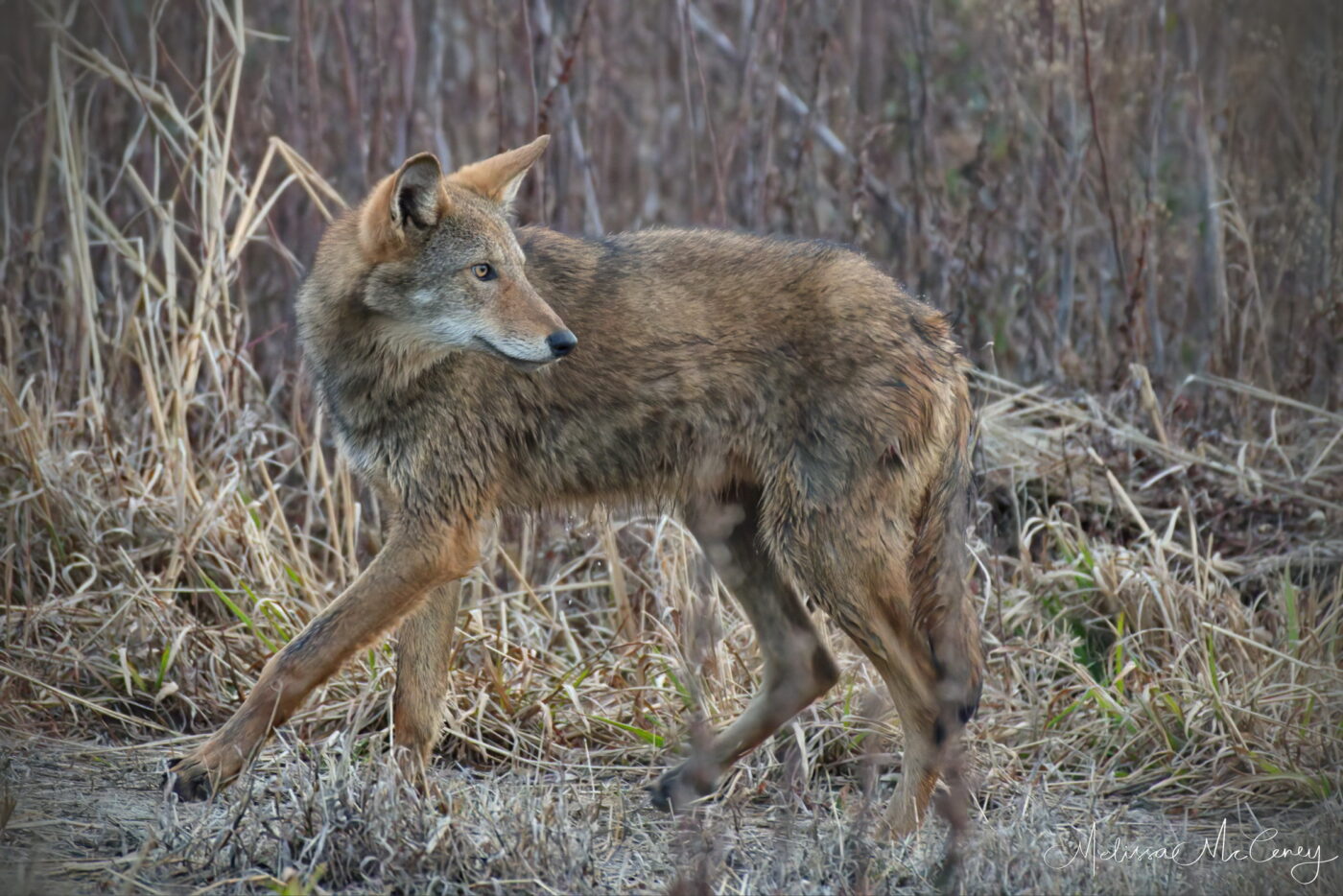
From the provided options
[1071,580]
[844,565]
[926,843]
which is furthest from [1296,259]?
[926,843]

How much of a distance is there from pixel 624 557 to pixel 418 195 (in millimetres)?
2477

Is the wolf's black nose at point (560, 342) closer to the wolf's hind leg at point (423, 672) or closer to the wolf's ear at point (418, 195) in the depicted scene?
the wolf's ear at point (418, 195)

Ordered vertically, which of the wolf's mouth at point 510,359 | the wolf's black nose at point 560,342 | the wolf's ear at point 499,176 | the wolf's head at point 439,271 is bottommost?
the wolf's mouth at point 510,359

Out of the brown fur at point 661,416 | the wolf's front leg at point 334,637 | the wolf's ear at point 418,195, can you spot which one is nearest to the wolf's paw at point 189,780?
the wolf's front leg at point 334,637

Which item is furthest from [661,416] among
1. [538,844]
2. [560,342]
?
[538,844]

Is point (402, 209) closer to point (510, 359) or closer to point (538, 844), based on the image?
point (510, 359)

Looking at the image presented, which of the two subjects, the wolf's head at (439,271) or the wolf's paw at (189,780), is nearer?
the wolf's paw at (189,780)

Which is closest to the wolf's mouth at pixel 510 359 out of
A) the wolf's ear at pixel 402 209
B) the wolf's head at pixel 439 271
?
the wolf's head at pixel 439 271

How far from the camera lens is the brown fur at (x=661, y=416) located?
4.33 metres

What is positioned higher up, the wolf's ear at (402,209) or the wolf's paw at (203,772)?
the wolf's ear at (402,209)

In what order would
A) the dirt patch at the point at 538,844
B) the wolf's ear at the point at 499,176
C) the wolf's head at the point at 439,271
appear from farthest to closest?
the wolf's ear at the point at 499,176, the wolf's head at the point at 439,271, the dirt patch at the point at 538,844

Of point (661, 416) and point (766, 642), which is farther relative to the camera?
point (766, 642)

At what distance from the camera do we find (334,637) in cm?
408

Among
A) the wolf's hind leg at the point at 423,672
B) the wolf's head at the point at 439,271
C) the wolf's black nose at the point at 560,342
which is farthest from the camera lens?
the wolf's hind leg at the point at 423,672
